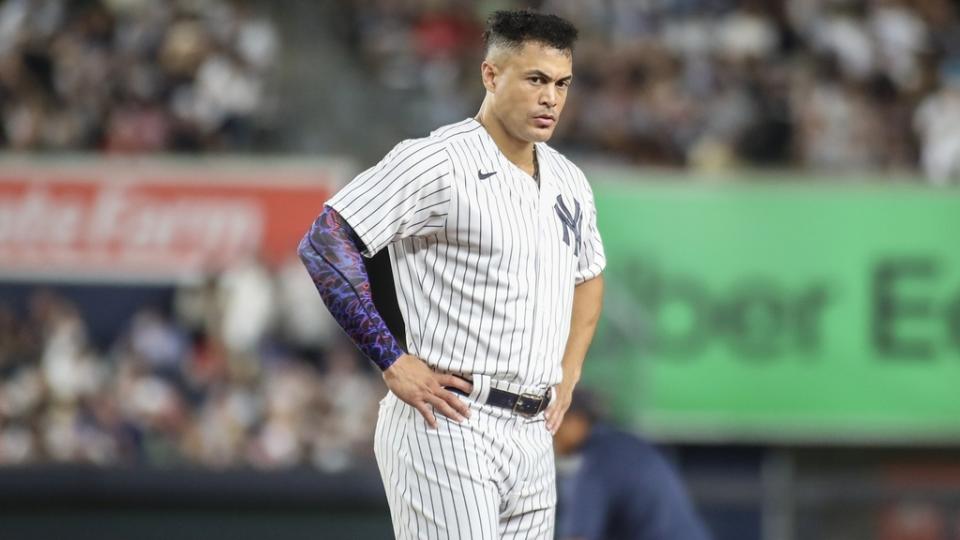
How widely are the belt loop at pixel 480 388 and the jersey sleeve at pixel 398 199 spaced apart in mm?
378

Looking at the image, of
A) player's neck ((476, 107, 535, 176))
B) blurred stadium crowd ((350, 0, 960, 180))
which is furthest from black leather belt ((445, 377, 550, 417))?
blurred stadium crowd ((350, 0, 960, 180))

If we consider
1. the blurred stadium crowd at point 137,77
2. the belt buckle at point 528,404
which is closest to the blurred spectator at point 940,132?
the blurred stadium crowd at point 137,77

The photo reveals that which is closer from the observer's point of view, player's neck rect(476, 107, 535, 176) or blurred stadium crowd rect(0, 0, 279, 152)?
player's neck rect(476, 107, 535, 176)

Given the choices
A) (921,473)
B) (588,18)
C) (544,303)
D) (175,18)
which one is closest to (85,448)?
(175,18)

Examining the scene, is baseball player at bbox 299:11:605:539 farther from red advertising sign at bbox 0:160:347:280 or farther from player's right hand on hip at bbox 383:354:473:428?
red advertising sign at bbox 0:160:347:280

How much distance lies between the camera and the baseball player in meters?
3.78

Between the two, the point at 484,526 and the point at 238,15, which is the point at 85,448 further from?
the point at 484,526

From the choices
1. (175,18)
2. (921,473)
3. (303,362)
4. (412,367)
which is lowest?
(921,473)

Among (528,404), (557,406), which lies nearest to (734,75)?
(557,406)

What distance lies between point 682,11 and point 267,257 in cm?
380

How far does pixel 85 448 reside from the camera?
10.2 meters

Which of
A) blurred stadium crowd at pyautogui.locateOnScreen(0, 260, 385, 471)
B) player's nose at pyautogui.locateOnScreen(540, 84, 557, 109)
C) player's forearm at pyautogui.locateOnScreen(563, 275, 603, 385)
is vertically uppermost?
player's nose at pyautogui.locateOnScreen(540, 84, 557, 109)

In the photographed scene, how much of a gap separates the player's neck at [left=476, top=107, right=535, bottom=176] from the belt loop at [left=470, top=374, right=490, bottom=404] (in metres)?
0.57

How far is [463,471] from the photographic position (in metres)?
3.81
